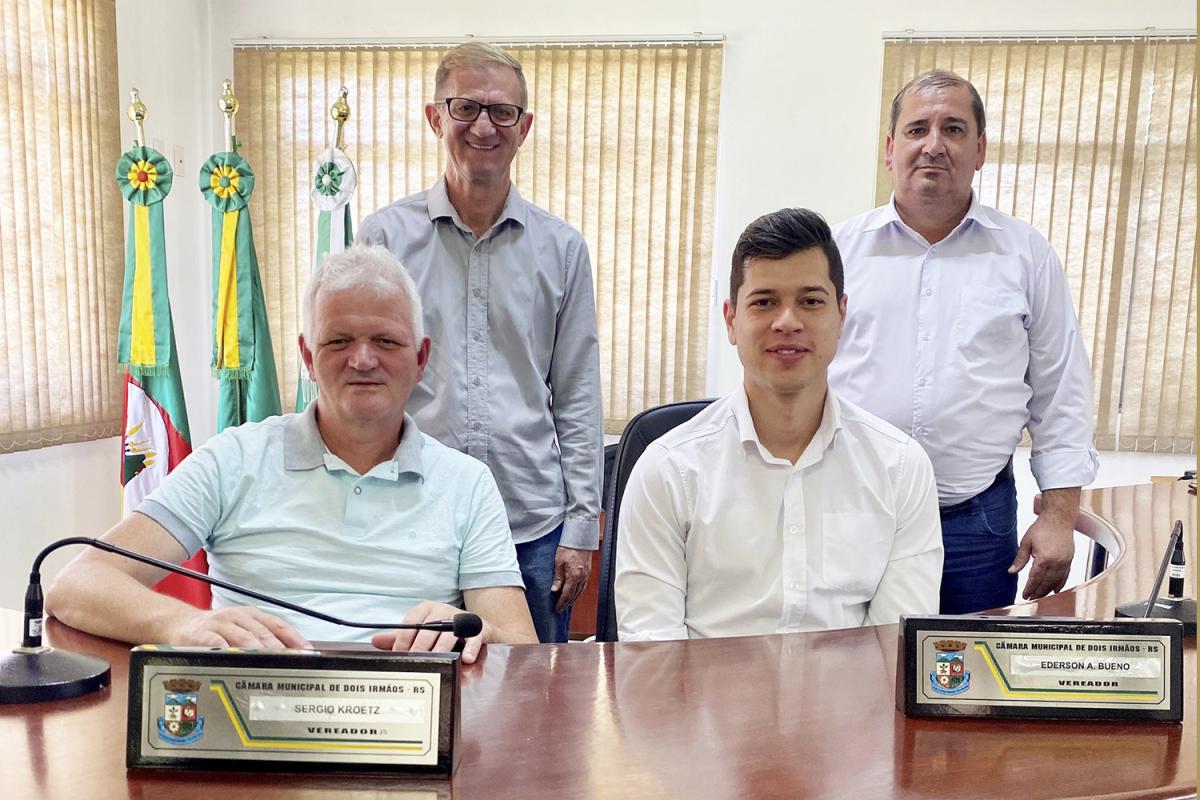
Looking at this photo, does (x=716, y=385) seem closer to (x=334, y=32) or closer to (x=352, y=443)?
(x=334, y=32)

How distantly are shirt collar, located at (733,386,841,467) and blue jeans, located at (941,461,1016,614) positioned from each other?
0.65 meters

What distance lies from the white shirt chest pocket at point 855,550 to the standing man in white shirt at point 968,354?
617 millimetres

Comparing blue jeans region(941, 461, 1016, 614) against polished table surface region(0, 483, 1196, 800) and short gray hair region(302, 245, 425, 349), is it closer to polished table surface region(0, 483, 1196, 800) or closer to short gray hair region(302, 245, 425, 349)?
polished table surface region(0, 483, 1196, 800)

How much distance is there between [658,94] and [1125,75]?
2128 mm

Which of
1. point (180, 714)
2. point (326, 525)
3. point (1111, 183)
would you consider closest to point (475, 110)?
point (326, 525)

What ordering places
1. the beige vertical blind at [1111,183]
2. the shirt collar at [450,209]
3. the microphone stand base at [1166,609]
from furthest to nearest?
the beige vertical blind at [1111,183], the shirt collar at [450,209], the microphone stand base at [1166,609]

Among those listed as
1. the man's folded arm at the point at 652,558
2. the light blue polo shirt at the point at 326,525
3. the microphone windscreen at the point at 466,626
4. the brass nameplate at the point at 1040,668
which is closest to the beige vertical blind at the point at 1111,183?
the man's folded arm at the point at 652,558

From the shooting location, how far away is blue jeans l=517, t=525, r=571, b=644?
7.04ft

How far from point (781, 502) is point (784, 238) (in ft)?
1.42

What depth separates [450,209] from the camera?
2.09 m

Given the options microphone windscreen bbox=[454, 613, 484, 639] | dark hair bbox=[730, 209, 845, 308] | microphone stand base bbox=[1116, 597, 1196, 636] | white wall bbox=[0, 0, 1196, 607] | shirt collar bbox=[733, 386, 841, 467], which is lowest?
microphone stand base bbox=[1116, 597, 1196, 636]

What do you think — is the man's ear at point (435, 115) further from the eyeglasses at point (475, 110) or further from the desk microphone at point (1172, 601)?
the desk microphone at point (1172, 601)

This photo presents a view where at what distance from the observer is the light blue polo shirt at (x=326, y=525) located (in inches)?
60.4

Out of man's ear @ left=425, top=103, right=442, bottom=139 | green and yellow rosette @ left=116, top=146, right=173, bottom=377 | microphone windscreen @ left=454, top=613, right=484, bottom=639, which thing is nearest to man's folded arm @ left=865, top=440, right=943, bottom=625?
microphone windscreen @ left=454, top=613, right=484, bottom=639
